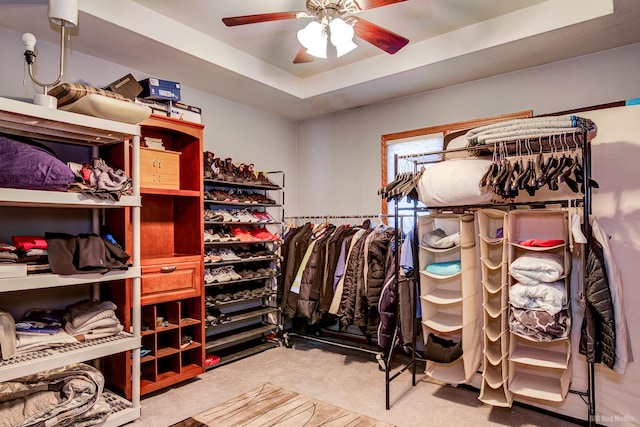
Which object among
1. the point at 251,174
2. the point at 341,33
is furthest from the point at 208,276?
the point at 341,33

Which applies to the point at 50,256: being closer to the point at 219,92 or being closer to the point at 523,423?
the point at 219,92

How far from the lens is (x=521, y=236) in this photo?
8.59ft

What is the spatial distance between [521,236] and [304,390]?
1993mm

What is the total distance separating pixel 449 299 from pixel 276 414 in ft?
4.73

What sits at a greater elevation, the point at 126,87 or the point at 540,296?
the point at 126,87

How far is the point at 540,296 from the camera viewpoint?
7.20 feet

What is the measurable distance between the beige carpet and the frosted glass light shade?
2.53 m

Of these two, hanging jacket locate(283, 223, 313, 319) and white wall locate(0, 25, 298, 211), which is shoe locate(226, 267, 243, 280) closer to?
hanging jacket locate(283, 223, 313, 319)

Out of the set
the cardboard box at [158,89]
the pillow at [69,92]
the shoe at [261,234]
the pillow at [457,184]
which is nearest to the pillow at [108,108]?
the pillow at [69,92]

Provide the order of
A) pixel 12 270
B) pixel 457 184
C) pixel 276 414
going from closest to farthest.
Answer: pixel 12 270 → pixel 457 184 → pixel 276 414

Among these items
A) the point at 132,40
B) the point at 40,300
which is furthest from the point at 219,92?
the point at 40,300

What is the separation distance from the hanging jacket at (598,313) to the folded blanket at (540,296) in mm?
126

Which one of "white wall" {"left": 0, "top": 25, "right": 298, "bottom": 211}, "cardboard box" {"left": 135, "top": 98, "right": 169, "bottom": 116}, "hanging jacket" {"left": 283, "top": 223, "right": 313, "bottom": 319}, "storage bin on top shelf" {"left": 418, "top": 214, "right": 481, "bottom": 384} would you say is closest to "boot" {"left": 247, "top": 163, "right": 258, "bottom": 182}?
"white wall" {"left": 0, "top": 25, "right": 298, "bottom": 211}

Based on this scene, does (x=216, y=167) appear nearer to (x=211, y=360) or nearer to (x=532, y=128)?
(x=211, y=360)
